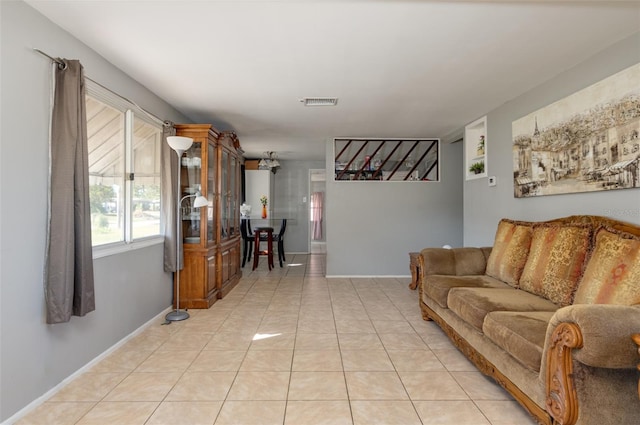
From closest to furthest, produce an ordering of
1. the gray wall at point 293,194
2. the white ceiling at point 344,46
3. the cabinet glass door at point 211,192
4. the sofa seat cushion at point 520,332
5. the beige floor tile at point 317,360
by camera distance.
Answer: the sofa seat cushion at point 520,332 < the white ceiling at point 344,46 < the beige floor tile at point 317,360 < the cabinet glass door at point 211,192 < the gray wall at point 293,194

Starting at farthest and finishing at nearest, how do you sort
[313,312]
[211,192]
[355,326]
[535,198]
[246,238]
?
[246,238] → [211,192] → [313,312] → [355,326] → [535,198]

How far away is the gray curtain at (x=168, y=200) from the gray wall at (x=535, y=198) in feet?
12.1

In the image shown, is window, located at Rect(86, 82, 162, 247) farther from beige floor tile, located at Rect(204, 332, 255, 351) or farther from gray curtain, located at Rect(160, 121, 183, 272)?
beige floor tile, located at Rect(204, 332, 255, 351)

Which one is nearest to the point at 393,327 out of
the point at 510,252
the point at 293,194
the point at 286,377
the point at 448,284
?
the point at 448,284

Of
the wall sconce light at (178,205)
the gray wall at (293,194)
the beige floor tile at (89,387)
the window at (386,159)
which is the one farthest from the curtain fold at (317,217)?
the beige floor tile at (89,387)

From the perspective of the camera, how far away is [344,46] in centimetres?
251

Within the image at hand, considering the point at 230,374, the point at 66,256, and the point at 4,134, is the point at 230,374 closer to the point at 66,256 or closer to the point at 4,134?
the point at 66,256

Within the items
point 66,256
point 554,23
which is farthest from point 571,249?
point 66,256

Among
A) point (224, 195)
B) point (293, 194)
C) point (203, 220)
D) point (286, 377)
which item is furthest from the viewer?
point (293, 194)

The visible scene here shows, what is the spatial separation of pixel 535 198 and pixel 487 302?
1489 millimetres

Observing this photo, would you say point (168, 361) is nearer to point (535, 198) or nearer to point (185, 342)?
point (185, 342)

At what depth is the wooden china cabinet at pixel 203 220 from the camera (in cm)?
401

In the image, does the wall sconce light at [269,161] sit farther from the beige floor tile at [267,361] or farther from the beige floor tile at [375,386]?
the beige floor tile at [375,386]

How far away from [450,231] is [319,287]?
2488 millimetres
